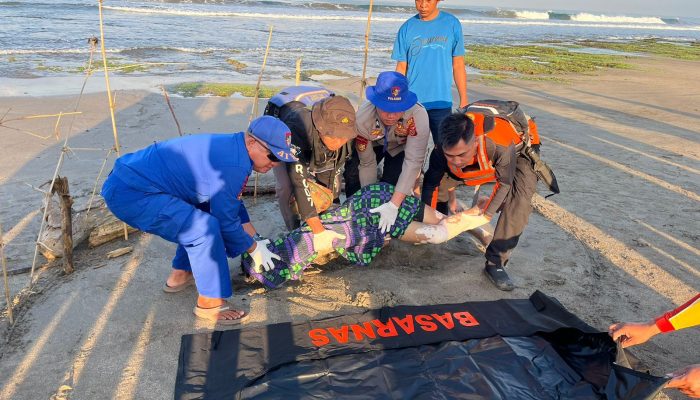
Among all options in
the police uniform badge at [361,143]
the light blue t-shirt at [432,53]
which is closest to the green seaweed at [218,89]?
the light blue t-shirt at [432,53]

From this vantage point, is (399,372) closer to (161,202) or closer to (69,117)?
(161,202)

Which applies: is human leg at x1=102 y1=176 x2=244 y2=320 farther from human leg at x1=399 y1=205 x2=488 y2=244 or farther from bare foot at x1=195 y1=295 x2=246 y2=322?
human leg at x1=399 y1=205 x2=488 y2=244

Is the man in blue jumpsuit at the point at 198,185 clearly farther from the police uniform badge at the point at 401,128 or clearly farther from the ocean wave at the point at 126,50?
the ocean wave at the point at 126,50

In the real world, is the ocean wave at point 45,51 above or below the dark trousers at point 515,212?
above

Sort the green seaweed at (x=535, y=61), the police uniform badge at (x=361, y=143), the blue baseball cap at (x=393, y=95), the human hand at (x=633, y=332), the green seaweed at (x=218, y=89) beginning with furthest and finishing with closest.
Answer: the green seaweed at (x=535, y=61), the green seaweed at (x=218, y=89), the police uniform badge at (x=361, y=143), the blue baseball cap at (x=393, y=95), the human hand at (x=633, y=332)

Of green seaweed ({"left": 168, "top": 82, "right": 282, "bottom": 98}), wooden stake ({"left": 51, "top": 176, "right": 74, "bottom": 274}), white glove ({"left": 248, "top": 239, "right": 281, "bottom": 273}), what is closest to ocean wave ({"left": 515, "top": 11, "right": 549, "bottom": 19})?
green seaweed ({"left": 168, "top": 82, "right": 282, "bottom": 98})

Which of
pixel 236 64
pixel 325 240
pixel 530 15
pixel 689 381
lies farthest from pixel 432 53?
pixel 530 15

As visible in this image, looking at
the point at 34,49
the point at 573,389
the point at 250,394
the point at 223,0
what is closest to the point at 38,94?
the point at 34,49

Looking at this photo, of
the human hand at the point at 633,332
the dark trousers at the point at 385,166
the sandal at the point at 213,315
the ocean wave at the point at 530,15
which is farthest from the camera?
the ocean wave at the point at 530,15

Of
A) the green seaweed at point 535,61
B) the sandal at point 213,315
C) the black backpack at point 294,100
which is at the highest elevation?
the green seaweed at point 535,61

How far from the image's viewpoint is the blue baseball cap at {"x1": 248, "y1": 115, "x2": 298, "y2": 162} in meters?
2.46

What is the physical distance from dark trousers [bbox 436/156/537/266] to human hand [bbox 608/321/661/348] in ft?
3.36

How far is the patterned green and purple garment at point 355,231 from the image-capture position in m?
3.12

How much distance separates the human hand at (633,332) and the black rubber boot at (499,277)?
908 mm
